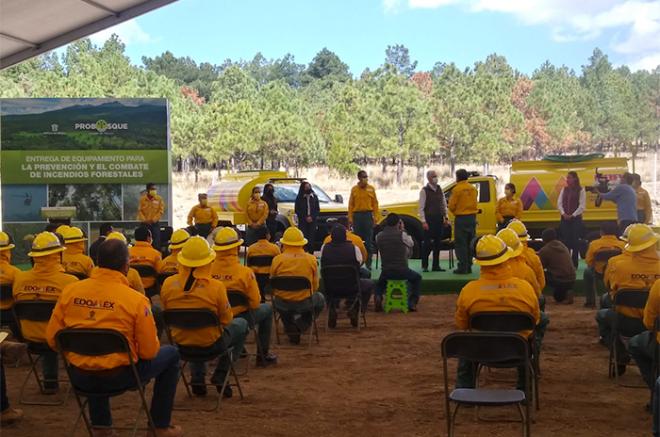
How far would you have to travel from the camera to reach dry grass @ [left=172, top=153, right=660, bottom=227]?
37219mm

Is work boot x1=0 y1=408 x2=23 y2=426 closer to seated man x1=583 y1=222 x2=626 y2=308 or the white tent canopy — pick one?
seated man x1=583 y1=222 x2=626 y2=308

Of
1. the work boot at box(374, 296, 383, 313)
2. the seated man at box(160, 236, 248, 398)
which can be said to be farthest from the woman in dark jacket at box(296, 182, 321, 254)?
the seated man at box(160, 236, 248, 398)

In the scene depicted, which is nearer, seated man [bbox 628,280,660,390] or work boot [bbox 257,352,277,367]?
seated man [bbox 628,280,660,390]

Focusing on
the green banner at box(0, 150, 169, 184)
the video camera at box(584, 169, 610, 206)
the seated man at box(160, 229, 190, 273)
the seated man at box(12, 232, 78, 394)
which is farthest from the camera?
the green banner at box(0, 150, 169, 184)

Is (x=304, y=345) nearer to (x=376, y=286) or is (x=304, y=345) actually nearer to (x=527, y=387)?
(x=376, y=286)

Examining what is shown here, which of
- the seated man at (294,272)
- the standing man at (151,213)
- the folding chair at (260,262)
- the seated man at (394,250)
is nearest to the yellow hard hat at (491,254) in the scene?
the seated man at (294,272)

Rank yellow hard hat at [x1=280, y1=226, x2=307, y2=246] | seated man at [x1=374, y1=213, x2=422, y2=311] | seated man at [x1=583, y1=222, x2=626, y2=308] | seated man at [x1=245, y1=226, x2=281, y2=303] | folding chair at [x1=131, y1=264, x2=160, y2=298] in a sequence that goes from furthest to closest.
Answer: seated man at [x1=374, y1=213, x2=422, y2=311] < seated man at [x1=245, y1=226, x2=281, y2=303] < seated man at [x1=583, y1=222, x2=626, y2=308] < folding chair at [x1=131, y1=264, x2=160, y2=298] < yellow hard hat at [x1=280, y1=226, x2=307, y2=246]

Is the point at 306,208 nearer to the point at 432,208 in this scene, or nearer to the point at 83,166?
the point at 432,208

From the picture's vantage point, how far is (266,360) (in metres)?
8.85

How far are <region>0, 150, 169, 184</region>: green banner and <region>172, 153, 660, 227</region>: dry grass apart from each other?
17.7 meters

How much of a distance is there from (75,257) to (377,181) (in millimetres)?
31909

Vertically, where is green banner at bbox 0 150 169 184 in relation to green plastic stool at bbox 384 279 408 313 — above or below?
above

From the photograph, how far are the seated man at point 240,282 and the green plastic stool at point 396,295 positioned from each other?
12.0ft

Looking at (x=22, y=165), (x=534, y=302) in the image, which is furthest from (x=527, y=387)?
(x=22, y=165)
